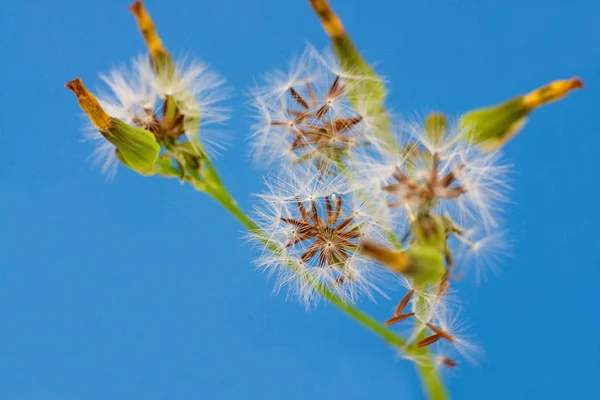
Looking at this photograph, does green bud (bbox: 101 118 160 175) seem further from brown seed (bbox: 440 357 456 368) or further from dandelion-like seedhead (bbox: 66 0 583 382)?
brown seed (bbox: 440 357 456 368)

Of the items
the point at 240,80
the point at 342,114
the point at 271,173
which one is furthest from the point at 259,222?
the point at 240,80

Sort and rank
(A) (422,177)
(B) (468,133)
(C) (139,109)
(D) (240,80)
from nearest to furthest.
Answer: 1. (A) (422,177)
2. (B) (468,133)
3. (C) (139,109)
4. (D) (240,80)

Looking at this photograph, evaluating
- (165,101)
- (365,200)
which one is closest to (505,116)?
(365,200)

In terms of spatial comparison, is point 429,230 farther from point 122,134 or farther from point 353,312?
point 122,134

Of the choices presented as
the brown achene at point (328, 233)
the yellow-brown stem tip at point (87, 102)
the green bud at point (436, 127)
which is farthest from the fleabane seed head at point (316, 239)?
the yellow-brown stem tip at point (87, 102)

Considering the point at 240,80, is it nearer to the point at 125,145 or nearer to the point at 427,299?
the point at 125,145

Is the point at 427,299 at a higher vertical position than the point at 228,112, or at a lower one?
lower
